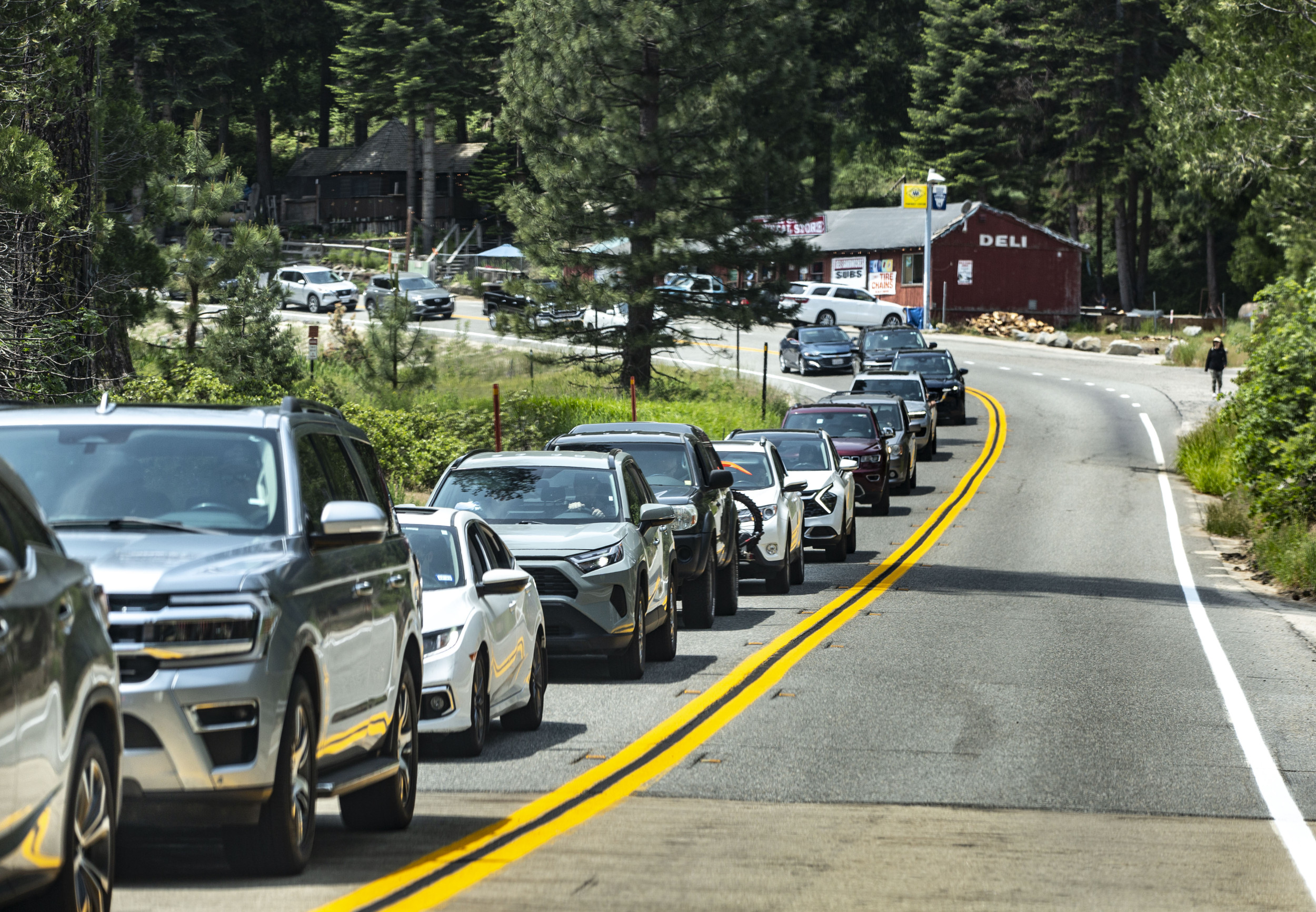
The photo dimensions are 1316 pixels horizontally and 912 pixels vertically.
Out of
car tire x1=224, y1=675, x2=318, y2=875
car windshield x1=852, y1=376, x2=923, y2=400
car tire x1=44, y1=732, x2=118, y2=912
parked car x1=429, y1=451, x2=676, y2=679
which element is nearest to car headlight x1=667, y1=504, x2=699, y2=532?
parked car x1=429, y1=451, x2=676, y2=679

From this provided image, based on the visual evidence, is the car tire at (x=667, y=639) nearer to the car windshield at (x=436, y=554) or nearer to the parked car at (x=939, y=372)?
the car windshield at (x=436, y=554)

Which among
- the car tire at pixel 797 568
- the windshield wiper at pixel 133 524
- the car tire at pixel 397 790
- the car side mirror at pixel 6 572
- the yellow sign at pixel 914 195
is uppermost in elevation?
the yellow sign at pixel 914 195

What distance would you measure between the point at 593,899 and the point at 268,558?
71.4 inches

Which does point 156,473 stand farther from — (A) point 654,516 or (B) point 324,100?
(B) point 324,100

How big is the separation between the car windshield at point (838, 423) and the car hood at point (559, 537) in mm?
19331

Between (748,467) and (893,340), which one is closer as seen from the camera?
(748,467)

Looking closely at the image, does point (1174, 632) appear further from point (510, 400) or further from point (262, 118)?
point (262, 118)

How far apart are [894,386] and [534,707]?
105 ft

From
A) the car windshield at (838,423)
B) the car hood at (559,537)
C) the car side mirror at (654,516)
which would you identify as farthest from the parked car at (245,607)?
the car windshield at (838,423)

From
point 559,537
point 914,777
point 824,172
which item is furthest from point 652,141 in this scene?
point 824,172

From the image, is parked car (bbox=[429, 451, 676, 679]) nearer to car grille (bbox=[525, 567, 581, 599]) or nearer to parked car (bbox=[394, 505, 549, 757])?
car grille (bbox=[525, 567, 581, 599])

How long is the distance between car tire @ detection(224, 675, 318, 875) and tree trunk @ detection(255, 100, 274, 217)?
91.5 metres

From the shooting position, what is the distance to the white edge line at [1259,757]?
27.1 ft

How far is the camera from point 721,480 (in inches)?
697
